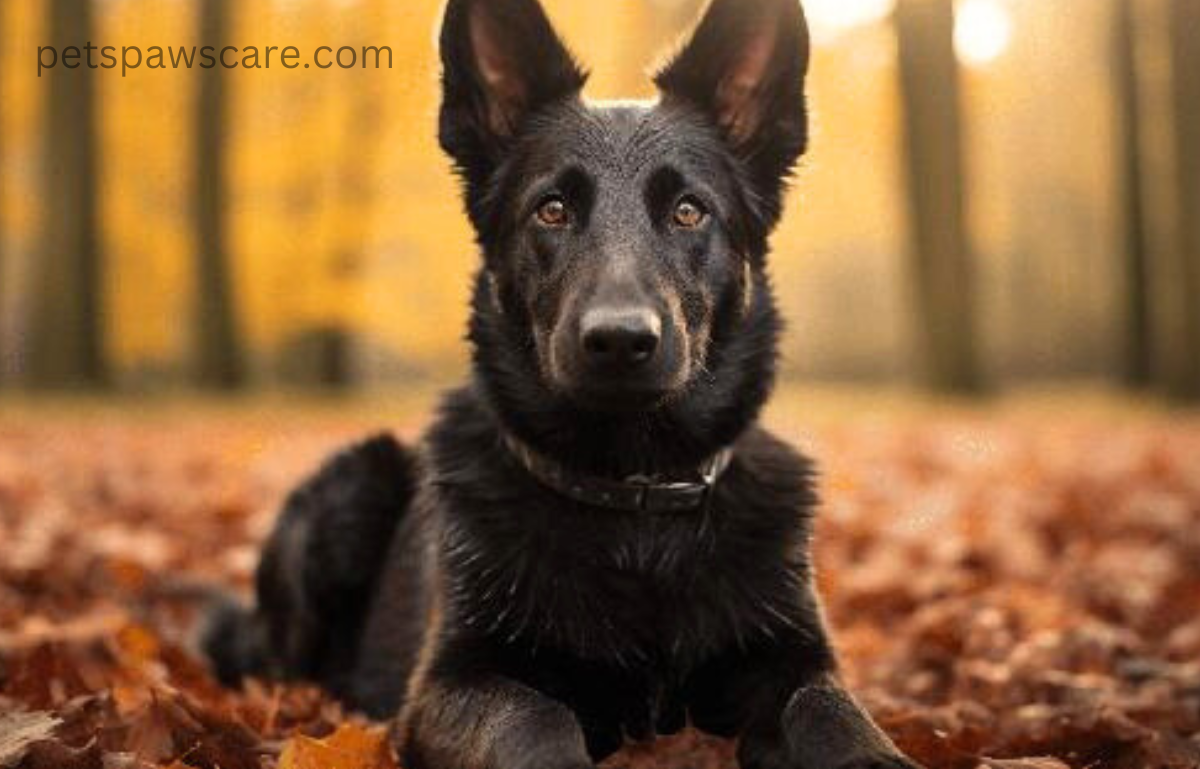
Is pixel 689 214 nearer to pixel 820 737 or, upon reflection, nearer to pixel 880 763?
pixel 820 737

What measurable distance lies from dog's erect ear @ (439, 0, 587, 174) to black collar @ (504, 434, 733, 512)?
37.7 inches

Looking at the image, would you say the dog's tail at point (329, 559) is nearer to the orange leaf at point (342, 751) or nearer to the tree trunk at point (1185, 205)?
the orange leaf at point (342, 751)

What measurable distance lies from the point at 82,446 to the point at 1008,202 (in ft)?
99.2

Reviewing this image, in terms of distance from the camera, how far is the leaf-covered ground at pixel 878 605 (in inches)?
148

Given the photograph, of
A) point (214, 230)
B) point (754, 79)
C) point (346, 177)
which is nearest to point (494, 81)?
point (754, 79)

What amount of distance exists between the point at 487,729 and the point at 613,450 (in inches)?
38.7

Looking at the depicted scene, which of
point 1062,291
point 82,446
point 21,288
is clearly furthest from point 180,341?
point 1062,291

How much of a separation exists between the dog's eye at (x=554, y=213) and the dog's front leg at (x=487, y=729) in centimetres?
119

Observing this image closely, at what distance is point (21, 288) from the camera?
106 feet

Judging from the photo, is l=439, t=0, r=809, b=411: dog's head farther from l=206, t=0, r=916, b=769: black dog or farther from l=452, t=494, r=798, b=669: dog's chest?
l=452, t=494, r=798, b=669: dog's chest

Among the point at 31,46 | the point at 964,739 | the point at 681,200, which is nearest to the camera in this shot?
the point at 964,739

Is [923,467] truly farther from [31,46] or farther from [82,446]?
[31,46]

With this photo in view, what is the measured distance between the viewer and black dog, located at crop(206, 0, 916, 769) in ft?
11.9

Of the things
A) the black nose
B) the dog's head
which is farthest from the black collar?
the black nose
